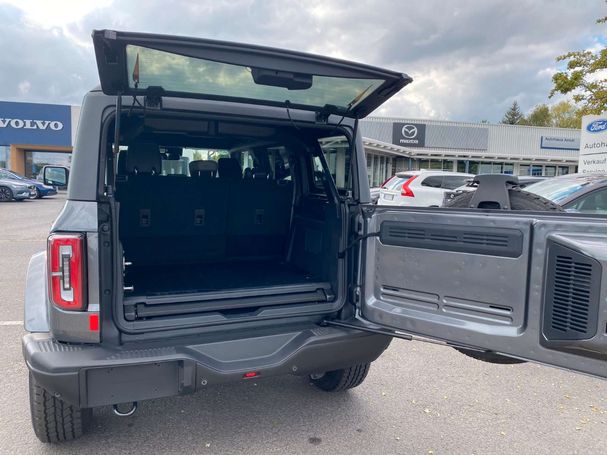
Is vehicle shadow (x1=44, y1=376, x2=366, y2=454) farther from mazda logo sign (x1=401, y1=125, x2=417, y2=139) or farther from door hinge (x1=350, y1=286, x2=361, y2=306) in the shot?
mazda logo sign (x1=401, y1=125, x2=417, y2=139)

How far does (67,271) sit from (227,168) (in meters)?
2.31

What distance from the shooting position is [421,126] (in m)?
30.9

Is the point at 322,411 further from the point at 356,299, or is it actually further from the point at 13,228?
the point at 13,228

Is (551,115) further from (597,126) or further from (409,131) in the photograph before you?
(597,126)

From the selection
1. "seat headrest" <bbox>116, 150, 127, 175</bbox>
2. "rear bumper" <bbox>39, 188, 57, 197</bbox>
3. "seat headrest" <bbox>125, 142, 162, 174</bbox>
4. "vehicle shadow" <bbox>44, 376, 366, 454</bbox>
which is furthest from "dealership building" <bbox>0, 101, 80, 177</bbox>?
"vehicle shadow" <bbox>44, 376, 366, 454</bbox>

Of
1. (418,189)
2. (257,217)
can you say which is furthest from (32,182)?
(257,217)

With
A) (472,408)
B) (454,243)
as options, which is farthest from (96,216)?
(472,408)

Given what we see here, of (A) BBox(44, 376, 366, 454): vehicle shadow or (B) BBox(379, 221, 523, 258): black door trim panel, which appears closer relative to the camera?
(B) BBox(379, 221, 523, 258): black door trim panel

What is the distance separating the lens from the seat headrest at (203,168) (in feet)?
14.0

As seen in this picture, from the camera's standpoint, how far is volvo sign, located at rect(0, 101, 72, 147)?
28.7m

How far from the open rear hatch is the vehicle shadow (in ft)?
5.44

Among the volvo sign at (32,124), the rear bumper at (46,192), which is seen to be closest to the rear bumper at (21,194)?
the rear bumper at (46,192)

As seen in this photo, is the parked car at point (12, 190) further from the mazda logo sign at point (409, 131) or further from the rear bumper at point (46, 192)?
the mazda logo sign at point (409, 131)

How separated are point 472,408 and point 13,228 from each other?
12474 millimetres
